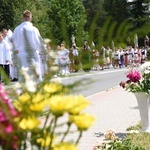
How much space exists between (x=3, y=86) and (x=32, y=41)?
131 millimetres

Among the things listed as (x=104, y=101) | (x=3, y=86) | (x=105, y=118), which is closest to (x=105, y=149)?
(x=105, y=118)

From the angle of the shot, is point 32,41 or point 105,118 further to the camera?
point 105,118

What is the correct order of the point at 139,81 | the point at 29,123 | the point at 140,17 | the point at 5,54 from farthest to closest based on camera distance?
the point at 5,54
the point at 139,81
the point at 140,17
the point at 29,123

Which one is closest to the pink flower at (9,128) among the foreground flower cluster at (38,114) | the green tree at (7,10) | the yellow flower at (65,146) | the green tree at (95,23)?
the foreground flower cluster at (38,114)

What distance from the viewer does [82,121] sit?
98 cm

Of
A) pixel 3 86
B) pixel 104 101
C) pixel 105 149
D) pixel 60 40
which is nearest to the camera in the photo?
pixel 60 40

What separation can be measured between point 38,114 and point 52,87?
0.22 ft

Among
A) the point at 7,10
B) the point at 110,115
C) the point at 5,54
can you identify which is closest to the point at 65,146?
the point at 7,10

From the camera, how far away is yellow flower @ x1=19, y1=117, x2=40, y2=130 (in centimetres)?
93

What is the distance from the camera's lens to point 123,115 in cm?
834

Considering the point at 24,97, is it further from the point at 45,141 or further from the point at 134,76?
the point at 134,76

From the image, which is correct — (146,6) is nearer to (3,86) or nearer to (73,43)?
(73,43)

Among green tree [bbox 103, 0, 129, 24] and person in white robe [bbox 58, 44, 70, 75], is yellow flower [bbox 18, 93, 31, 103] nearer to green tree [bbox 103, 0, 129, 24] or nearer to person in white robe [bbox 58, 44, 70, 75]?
person in white robe [bbox 58, 44, 70, 75]

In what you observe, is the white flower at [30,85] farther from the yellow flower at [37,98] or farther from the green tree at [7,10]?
the green tree at [7,10]
